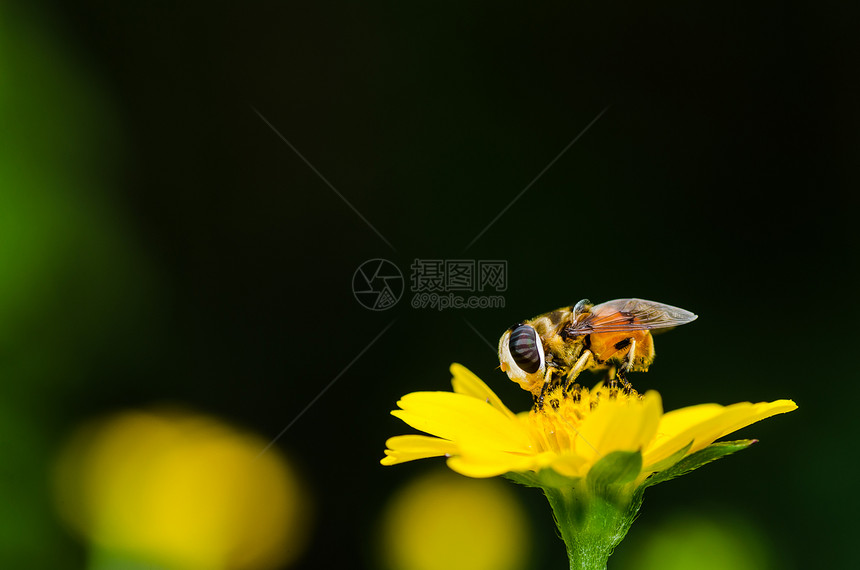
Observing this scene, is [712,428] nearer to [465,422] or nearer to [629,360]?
[465,422]

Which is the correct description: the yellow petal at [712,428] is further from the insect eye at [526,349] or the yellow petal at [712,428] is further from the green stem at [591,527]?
the insect eye at [526,349]

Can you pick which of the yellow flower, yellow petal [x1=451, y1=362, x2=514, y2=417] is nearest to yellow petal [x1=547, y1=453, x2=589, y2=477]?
the yellow flower

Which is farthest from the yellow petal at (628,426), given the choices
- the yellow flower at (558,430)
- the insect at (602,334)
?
the insect at (602,334)

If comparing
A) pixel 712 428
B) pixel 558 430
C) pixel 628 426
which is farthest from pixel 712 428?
pixel 558 430

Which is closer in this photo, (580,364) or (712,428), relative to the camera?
(712,428)

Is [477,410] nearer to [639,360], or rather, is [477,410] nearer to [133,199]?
[639,360]

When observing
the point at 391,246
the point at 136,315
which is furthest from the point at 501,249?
the point at 136,315

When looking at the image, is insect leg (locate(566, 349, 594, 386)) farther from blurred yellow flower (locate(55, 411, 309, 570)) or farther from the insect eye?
blurred yellow flower (locate(55, 411, 309, 570))

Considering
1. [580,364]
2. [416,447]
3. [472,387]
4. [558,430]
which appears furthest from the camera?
[580,364]
